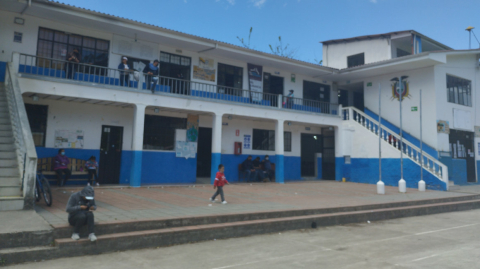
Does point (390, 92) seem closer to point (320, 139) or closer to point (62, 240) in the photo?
point (320, 139)

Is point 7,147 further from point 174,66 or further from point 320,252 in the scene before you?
point 320,252

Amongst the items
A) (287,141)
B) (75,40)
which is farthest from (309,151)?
(75,40)

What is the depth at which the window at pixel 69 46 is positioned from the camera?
1334 cm

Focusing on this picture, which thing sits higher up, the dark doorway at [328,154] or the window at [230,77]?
the window at [230,77]

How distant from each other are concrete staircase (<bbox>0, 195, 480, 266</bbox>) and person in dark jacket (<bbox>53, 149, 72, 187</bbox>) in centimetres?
715

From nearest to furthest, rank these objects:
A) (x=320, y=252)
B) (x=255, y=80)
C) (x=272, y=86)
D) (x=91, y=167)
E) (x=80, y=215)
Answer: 1. (x=80, y=215)
2. (x=320, y=252)
3. (x=91, y=167)
4. (x=255, y=80)
5. (x=272, y=86)

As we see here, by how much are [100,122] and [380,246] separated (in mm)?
11982

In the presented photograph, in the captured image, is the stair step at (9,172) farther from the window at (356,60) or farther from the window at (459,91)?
the window at (356,60)

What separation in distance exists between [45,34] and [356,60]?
1856 cm

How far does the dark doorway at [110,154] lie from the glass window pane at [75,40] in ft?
11.5

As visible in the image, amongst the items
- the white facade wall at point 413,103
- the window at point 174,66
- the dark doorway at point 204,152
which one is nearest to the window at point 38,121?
the window at point 174,66

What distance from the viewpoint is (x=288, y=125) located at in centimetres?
2039

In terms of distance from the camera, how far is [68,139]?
13.8m

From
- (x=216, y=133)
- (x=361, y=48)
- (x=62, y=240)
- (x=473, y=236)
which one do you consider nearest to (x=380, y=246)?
(x=473, y=236)
